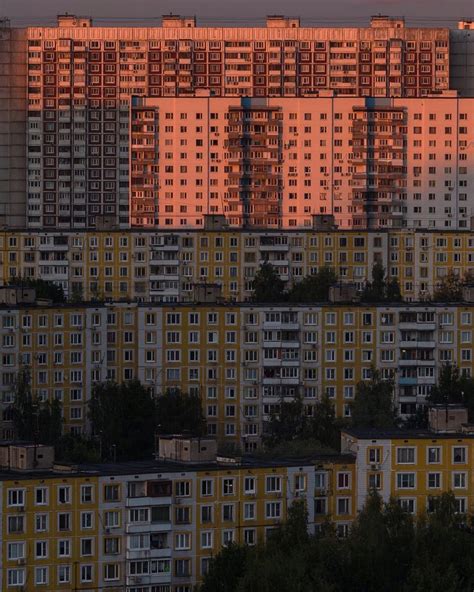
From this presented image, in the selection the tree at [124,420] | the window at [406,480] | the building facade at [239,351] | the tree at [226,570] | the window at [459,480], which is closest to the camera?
the tree at [226,570]

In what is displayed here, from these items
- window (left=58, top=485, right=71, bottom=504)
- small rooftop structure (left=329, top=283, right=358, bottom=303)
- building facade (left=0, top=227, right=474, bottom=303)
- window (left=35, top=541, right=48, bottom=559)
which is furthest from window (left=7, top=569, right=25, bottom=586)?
building facade (left=0, top=227, right=474, bottom=303)

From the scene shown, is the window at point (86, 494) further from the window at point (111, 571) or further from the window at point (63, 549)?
the window at point (111, 571)

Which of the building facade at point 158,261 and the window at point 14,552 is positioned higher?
the building facade at point 158,261

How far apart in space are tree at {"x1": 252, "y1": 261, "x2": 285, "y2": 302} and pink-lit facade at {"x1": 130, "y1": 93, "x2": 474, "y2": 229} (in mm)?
24078

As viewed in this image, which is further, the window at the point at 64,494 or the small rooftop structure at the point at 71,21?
the small rooftop structure at the point at 71,21

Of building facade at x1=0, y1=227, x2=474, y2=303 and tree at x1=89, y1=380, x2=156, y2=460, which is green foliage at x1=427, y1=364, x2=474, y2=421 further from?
building facade at x1=0, y1=227, x2=474, y2=303

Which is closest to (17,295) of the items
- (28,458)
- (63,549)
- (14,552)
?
(28,458)

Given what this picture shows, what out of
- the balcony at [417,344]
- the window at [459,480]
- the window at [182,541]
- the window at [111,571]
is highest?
the balcony at [417,344]

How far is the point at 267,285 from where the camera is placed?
328ft

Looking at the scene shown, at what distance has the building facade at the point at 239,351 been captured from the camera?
3113 inches

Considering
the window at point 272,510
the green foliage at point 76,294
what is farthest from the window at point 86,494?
the green foliage at point 76,294

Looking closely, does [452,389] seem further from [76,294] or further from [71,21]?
[71,21]

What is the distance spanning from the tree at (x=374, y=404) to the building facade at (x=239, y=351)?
79cm

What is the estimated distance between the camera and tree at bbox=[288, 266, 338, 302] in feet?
311
